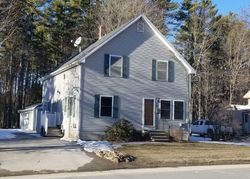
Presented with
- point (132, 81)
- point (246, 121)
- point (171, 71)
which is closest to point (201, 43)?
point (246, 121)

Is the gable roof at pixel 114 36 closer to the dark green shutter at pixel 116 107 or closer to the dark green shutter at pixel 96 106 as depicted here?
the dark green shutter at pixel 96 106

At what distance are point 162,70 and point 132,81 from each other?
2.34 metres

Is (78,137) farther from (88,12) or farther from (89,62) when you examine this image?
(88,12)

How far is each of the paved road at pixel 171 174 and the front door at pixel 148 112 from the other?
11.6 m

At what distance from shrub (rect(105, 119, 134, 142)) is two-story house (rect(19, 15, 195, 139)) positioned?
891 millimetres

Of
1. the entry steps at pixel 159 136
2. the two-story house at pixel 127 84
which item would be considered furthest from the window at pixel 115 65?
the entry steps at pixel 159 136

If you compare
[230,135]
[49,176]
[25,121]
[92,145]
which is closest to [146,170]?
[49,176]

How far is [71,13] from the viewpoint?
55.1m

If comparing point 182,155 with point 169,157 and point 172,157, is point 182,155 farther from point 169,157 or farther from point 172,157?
point 169,157

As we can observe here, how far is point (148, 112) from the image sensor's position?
30.3m

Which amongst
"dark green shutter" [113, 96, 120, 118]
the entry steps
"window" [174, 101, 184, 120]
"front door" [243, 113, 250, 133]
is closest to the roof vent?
"dark green shutter" [113, 96, 120, 118]

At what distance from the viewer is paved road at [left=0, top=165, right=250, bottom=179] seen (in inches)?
610

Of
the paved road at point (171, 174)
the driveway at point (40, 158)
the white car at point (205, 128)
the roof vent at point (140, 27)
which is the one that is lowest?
the paved road at point (171, 174)

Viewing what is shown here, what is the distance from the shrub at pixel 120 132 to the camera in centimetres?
2778
